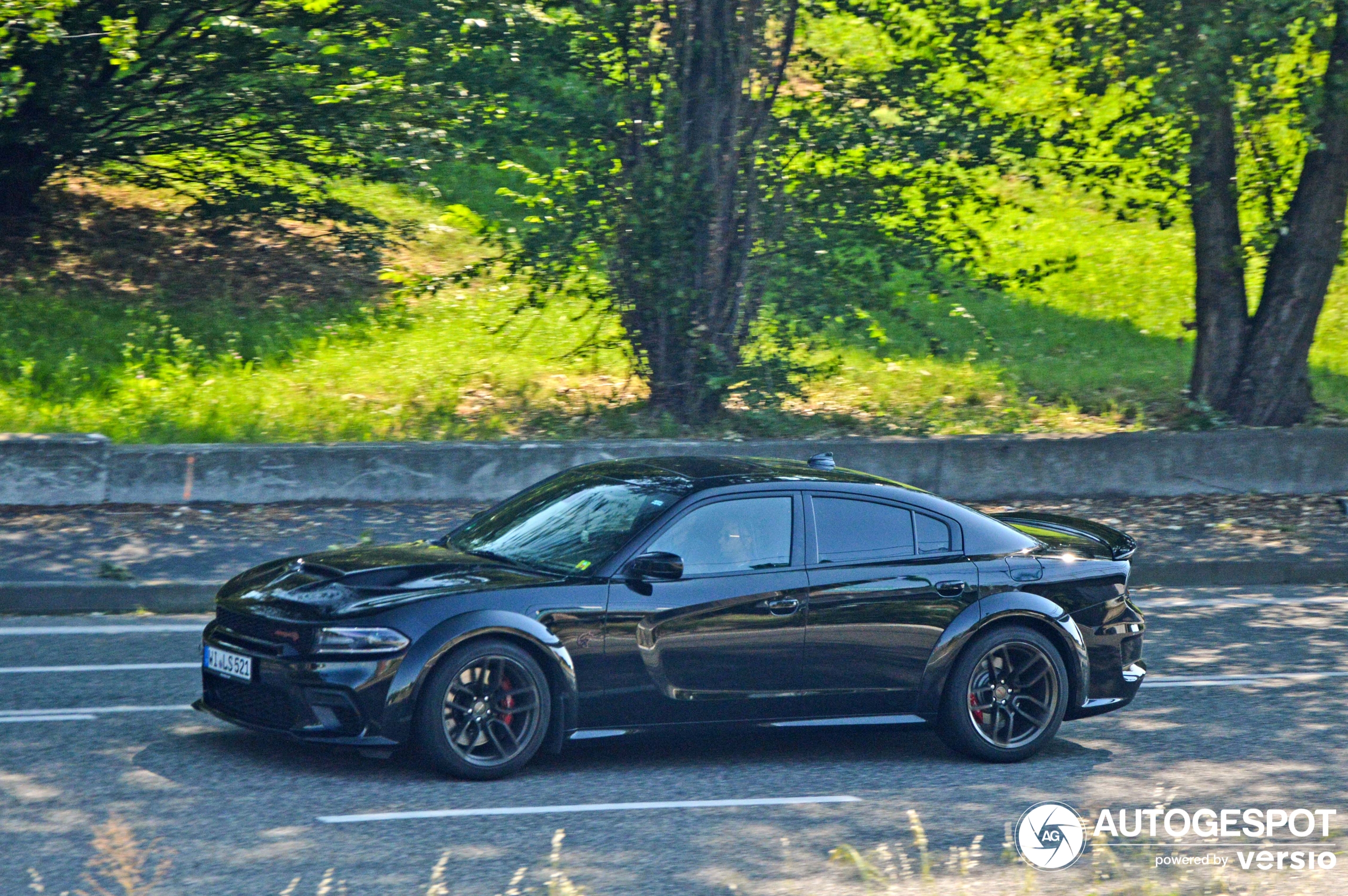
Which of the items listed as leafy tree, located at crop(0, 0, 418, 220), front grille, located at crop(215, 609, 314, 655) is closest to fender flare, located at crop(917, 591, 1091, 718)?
front grille, located at crop(215, 609, 314, 655)

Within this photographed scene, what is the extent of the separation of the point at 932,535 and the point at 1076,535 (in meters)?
1.02

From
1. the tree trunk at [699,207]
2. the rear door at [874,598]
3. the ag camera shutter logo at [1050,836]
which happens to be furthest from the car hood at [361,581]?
the tree trunk at [699,207]

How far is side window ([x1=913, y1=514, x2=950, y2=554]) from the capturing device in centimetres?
730

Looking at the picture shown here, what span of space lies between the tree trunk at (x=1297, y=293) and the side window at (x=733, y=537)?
Result: 423 inches

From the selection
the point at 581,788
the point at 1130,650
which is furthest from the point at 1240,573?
the point at 581,788

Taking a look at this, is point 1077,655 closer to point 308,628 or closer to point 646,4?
point 308,628

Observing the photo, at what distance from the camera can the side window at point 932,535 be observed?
24.0 feet

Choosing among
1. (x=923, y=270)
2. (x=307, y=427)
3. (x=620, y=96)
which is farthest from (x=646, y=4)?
(x=307, y=427)

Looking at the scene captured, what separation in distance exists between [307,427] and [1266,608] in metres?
8.76

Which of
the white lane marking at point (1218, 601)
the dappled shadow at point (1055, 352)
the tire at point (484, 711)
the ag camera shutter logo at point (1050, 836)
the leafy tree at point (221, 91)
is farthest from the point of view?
the dappled shadow at point (1055, 352)

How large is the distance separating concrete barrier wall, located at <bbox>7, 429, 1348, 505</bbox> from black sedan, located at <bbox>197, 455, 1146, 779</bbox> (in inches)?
232

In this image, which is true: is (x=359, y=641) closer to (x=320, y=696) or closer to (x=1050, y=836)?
(x=320, y=696)

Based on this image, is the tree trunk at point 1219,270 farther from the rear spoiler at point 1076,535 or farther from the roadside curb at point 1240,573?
the rear spoiler at point 1076,535

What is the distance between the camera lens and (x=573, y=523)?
23.3 ft
